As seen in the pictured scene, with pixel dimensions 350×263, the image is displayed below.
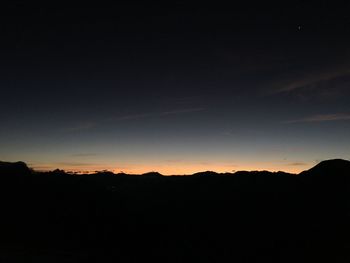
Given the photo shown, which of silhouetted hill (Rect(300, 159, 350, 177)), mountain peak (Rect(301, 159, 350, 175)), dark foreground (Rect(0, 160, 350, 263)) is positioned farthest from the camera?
mountain peak (Rect(301, 159, 350, 175))

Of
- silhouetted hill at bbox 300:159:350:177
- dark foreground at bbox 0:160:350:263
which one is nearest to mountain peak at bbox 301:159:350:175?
silhouetted hill at bbox 300:159:350:177

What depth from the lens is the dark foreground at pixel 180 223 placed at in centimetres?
3800

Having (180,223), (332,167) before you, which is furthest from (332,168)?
(180,223)

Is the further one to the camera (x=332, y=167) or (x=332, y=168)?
(x=332, y=167)

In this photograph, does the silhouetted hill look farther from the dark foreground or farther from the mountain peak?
the dark foreground

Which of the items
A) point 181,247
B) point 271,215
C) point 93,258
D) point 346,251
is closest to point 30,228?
point 93,258

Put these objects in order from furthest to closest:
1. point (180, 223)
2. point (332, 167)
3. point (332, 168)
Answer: point (332, 167) < point (332, 168) < point (180, 223)

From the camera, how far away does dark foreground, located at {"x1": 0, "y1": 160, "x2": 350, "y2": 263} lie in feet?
125

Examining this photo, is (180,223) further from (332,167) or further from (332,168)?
(332,167)

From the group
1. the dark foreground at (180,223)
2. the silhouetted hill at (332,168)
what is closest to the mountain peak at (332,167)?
the silhouetted hill at (332,168)

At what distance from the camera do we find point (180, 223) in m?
51.2

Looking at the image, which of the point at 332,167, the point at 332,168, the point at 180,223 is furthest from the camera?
the point at 332,167

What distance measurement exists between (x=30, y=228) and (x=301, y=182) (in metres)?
41.6

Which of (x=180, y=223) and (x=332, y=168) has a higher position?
(x=332, y=168)
